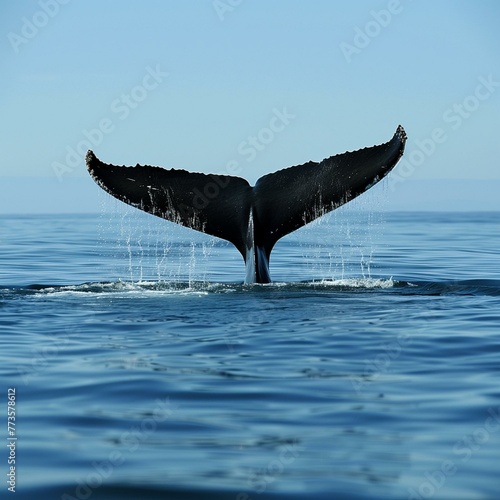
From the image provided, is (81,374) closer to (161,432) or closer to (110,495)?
(161,432)

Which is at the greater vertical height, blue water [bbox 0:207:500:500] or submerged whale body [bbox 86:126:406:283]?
submerged whale body [bbox 86:126:406:283]

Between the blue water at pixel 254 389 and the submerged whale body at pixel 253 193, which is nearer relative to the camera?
the blue water at pixel 254 389

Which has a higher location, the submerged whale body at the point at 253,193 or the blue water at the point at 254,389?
the submerged whale body at the point at 253,193

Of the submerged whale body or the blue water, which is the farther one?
the submerged whale body

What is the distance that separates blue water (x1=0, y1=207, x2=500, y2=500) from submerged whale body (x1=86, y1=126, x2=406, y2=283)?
62 cm

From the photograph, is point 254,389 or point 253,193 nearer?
point 254,389

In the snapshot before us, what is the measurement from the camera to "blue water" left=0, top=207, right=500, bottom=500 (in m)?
5.25

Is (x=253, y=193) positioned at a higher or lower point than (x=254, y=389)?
higher

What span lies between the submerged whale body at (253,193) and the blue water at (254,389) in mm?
622

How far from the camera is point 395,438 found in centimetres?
584

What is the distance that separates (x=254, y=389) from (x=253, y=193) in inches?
189

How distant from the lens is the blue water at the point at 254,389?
525cm

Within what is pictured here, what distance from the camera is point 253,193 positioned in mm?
11594

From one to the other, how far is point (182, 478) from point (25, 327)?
15.6 feet
